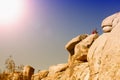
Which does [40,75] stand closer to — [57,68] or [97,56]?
[57,68]

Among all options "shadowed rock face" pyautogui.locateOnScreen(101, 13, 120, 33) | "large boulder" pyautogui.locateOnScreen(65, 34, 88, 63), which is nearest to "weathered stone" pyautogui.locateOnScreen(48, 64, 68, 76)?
"large boulder" pyautogui.locateOnScreen(65, 34, 88, 63)

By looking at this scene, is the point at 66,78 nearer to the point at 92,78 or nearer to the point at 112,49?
the point at 92,78

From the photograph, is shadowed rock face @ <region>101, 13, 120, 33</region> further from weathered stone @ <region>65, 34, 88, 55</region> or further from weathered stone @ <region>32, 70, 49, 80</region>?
weathered stone @ <region>32, 70, 49, 80</region>

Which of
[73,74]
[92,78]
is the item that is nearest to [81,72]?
[73,74]

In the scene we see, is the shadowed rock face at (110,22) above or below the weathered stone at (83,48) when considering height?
above

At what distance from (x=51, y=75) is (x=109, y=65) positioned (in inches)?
665

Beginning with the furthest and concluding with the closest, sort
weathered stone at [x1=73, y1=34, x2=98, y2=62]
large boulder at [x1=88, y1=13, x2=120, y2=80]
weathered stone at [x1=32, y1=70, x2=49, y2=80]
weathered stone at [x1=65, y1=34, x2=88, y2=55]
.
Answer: weathered stone at [x1=32, y1=70, x2=49, y2=80], weathered stone at [x1=65, y1=34, x2=88, y2=55], weathered stone at [x1=73, y1=34, x2=98, y2=62], large boulder at [x1=88, y1=13, x2=120, y2=80]

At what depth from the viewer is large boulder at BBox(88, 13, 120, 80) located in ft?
65.9

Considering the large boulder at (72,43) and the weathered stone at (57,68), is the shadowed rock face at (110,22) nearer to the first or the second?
the large boulder at (72,43)

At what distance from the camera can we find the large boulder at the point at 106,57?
2009 cm

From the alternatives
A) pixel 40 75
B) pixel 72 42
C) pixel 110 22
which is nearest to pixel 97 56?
pixel 110 22

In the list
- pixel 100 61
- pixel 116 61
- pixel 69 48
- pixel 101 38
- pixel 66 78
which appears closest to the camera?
pixel 116 61

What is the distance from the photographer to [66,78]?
31.6 m

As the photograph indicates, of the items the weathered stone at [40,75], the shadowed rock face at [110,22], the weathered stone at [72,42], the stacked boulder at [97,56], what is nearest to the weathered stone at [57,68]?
the stacked boulder at [97,56]
